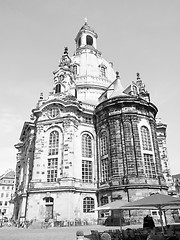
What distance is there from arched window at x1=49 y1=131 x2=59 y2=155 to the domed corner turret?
121 ft

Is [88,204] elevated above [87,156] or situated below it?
below

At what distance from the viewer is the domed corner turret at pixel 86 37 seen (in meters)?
61.9

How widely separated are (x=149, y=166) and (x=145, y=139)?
4052mm

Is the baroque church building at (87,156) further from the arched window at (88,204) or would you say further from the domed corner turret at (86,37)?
the domed corner turret at (86,37)

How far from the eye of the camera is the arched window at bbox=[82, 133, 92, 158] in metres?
33.3

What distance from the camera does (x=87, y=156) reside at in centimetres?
3316

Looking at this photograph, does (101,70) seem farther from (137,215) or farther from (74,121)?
(137,215)

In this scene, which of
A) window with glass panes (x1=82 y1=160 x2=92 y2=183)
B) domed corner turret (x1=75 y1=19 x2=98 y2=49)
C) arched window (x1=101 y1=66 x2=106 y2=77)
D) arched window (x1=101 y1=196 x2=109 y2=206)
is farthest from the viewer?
domed corner turret (x1=75 y1=19 x2=98 y2=49)

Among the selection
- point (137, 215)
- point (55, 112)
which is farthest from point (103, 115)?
point (137, 215)

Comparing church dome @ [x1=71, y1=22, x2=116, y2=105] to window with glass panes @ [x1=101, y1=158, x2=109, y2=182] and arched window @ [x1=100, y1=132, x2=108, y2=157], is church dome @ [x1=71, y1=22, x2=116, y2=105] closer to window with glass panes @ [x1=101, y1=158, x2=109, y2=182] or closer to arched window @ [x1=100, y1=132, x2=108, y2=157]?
arched window @ [x1=100, y1=132, x2=108, y2=157]

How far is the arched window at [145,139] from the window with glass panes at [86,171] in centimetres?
884

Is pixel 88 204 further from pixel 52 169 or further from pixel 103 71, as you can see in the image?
pixel 103 71

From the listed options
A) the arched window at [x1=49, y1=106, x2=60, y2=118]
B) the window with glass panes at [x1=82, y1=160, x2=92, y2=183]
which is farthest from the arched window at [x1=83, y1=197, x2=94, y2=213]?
the arched window at [x1=49, y1=106, x2=60, y2=118]

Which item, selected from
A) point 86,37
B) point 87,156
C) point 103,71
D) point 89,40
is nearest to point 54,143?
point 87,156
